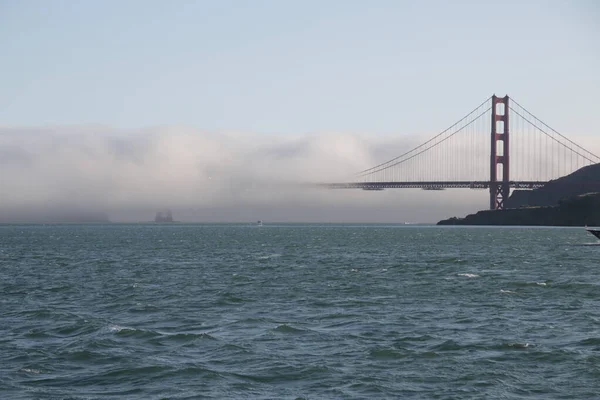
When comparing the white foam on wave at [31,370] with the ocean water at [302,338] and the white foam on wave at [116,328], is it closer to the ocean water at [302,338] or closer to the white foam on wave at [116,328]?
the ocean water at [302,338]

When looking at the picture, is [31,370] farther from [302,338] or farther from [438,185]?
[438,185]


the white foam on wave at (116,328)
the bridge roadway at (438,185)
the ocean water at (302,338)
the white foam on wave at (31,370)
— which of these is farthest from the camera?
the bridge roadway at (438,185)

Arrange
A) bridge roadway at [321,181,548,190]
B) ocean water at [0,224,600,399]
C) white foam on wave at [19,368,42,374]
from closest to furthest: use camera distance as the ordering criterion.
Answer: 1. ocean water at [0,224,600,399]
2. white foam on wave at [19,368,42,374]
3. bridge roadway at [321,181,548,190]

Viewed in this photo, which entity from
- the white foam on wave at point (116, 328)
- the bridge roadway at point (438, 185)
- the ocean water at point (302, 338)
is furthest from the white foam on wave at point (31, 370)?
the bridge roadway at point (438, 185)

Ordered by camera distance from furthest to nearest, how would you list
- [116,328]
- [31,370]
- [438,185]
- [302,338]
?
[438,185] < [116,328] < [302,338] < [31,370]

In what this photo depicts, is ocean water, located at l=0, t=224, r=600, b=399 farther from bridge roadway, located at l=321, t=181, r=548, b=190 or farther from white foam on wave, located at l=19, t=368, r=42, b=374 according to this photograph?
bridge roadway, located at l=321, t=181, r=548, b=190

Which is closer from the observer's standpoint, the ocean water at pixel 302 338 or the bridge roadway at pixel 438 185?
the ocean water at pixel 302 338

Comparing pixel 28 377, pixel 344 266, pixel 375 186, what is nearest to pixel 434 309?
pixel 28 377

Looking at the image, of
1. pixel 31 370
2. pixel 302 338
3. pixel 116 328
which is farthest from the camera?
pixel 116 328

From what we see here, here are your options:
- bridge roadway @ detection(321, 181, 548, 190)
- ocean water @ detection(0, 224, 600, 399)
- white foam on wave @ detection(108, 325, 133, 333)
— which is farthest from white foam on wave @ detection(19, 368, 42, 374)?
bridge roadway @ detection(321, 181, 548, 190)

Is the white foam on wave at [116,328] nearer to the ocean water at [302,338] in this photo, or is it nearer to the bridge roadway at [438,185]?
the ocean water at [302,338]

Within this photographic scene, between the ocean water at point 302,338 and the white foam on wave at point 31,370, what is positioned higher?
the ocean water at point 302,338

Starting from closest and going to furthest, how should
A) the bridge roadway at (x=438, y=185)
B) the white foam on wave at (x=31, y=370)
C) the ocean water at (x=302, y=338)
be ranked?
the ocean water at (x=302, y=338), the white foam on wave at (x=31, y=370), the bridge roadway at (x=438, y=185)

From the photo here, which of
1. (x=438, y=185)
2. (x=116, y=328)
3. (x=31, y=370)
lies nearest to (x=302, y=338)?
(x=116, y=328)
